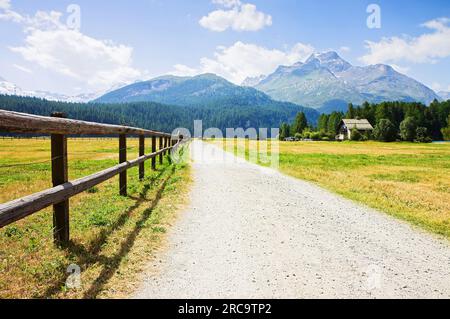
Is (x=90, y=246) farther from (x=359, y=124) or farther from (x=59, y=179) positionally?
(x=359, y=124)

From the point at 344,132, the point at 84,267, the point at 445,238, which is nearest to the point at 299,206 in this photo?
the point at 445,238

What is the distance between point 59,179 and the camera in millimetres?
4938

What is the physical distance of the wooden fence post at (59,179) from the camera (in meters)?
4.93

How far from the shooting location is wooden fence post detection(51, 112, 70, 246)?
4930 millimetres

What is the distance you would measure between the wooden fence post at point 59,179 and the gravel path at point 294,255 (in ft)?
5.55

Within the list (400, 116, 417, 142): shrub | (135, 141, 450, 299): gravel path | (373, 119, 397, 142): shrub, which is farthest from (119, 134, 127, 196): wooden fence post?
(400, 116, 417, 142): shrub

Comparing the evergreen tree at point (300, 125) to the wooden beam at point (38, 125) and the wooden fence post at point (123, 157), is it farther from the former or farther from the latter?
the wooden beam at point (38, 125)

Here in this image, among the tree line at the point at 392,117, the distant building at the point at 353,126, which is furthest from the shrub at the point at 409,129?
the distant building at the point at 353,126

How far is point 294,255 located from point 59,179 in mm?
3937

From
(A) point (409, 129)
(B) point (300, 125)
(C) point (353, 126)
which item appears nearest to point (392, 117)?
(C) point (353, 126)

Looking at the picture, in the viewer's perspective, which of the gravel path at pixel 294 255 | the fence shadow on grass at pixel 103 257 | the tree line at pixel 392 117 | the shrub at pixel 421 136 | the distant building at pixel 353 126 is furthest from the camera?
the tree line at pixel 392 117
